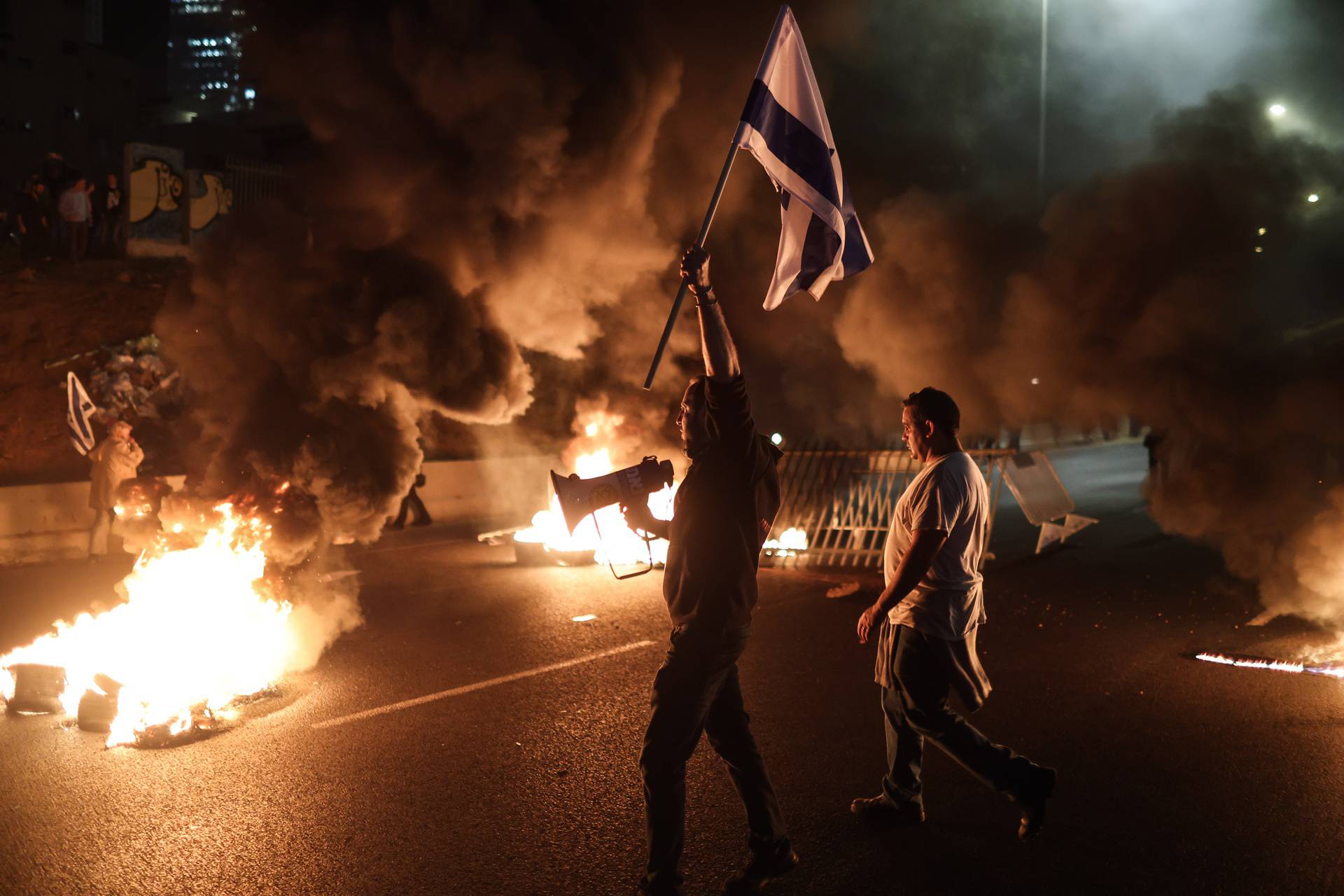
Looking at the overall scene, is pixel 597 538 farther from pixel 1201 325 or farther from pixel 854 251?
pixel 854 251

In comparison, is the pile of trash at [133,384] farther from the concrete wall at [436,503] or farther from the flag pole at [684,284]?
the flag pole at [684,284]

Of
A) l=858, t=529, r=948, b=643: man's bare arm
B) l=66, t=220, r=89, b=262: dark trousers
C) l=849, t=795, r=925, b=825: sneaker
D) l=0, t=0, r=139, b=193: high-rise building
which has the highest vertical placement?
l=0, t=0, r=139, b=193: high-rise building

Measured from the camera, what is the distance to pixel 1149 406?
853cm

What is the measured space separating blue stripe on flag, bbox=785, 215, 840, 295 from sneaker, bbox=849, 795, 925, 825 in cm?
241

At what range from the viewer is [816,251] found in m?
4.90

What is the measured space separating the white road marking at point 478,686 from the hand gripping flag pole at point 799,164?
2.45 m

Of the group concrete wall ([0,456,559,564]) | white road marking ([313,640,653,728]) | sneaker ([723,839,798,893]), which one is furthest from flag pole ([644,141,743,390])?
concrete wall ([0,456,559,564])

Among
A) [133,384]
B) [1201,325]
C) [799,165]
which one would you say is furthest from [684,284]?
[133,384]

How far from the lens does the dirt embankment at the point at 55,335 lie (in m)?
12.9

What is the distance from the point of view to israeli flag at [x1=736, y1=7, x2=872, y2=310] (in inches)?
182

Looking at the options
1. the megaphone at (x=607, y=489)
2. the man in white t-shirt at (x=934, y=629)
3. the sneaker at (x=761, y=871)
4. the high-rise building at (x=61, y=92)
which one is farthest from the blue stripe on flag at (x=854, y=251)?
the high-rise building at (x=61, y=92)

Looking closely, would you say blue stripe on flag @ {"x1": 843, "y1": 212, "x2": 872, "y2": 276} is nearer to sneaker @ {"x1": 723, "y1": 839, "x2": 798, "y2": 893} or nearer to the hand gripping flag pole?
the hand gripping flag pole

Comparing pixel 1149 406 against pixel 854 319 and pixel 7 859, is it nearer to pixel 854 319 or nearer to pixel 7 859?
pixel 854 319

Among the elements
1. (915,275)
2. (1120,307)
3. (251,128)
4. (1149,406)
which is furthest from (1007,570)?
(251,128)
